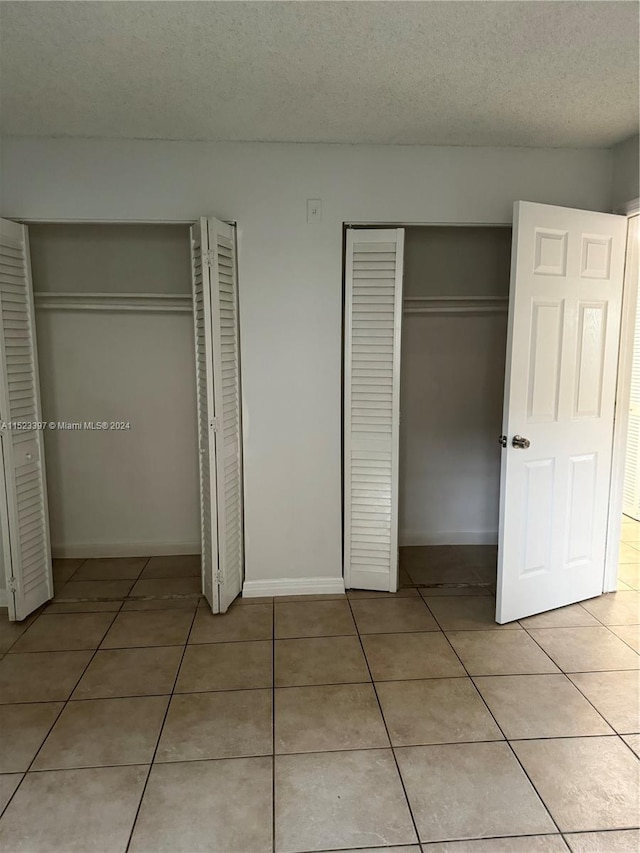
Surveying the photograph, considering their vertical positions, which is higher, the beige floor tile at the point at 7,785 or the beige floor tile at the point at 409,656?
the beige floor tile at the point at 409,656

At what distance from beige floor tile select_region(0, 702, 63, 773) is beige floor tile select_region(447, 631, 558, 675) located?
178cm

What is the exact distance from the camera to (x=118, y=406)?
3.70m

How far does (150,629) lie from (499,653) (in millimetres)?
1766

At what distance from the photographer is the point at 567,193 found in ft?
10.0

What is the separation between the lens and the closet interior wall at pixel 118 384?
3.48 m

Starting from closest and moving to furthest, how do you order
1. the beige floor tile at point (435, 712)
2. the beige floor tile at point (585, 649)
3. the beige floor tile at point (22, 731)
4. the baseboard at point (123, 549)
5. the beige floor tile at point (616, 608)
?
1. the beige floor tile at point (22, 731)
2. the beige floor tile at point (435, 712)
3. the beige floor tile at point (585, 649)
4. the beige floor tile at point (616, 608)
5. the baseboard at point (123, 549)

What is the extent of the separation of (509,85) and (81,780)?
3.14 meters

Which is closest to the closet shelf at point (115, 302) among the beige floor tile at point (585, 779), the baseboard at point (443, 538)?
the baseboard at point (443, 538)

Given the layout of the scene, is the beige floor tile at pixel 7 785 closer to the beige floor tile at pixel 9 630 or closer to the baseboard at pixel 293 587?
the beige floor tile at pixel 9 630

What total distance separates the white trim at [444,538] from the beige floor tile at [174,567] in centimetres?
149

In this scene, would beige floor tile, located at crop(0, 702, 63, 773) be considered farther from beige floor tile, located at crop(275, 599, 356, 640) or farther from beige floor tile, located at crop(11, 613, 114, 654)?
beige floor tile, located at crop(275, 599, 356, 640)

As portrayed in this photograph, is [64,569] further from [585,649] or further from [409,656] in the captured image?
[585,649]

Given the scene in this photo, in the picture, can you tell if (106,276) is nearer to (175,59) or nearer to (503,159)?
(175,59)

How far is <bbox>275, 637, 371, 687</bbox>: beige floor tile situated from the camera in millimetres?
2432
